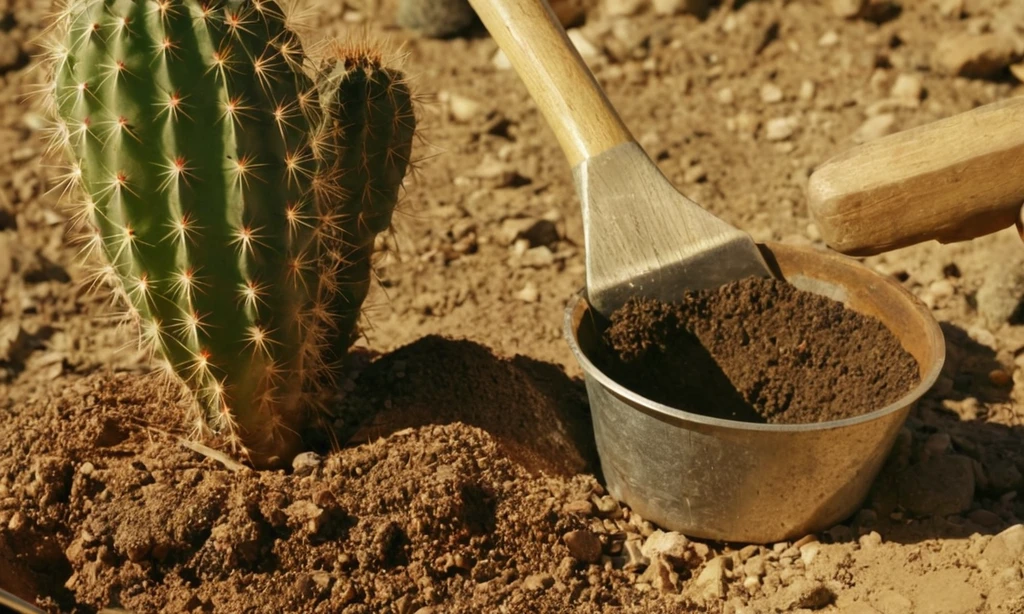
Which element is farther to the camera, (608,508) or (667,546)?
(608,508)

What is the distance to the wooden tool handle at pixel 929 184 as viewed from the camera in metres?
2.17

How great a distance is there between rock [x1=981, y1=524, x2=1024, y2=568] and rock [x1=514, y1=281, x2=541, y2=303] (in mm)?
1451

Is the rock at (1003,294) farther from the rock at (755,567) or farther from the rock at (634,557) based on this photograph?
the rock at (634,557)

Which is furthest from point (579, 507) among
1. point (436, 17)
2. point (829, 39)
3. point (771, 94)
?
point (436, 17)

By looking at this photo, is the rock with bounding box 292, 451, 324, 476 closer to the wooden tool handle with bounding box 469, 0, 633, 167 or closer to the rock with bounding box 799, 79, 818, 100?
the wooden tool handle with bounding box 469, 0, 633, 167

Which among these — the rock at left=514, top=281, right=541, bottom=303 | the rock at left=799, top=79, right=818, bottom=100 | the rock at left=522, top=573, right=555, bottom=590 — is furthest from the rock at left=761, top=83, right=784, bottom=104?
the rock at left=522, top=573, right=555, bottom=590

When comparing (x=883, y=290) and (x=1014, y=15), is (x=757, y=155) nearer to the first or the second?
(x=1014, y=15)

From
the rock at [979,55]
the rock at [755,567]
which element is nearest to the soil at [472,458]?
the rock at [755,567]

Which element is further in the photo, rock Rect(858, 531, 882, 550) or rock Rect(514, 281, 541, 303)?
rock Rect(514, 281, 541, 303)

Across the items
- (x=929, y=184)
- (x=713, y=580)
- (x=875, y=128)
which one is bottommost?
Result: (x=713, y=580)

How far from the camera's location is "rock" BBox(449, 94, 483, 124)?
14.0ft

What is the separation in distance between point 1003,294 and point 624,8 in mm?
2140

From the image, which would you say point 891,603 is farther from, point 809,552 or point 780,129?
point 780,129

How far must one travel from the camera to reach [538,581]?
7.57ft
